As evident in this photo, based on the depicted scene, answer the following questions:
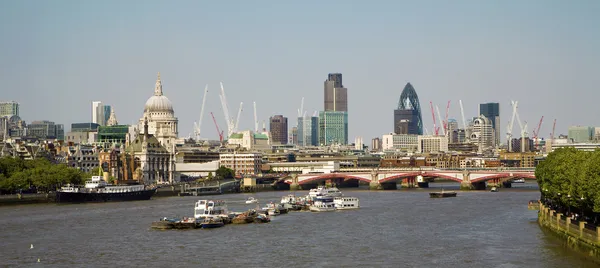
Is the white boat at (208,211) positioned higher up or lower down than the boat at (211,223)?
higher up

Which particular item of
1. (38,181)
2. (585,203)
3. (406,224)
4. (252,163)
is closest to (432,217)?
(406,224)

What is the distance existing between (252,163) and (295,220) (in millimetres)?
116366

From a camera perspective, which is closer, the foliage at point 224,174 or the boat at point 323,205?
the boat at point 323,205

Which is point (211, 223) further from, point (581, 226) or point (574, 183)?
point (581, 226)

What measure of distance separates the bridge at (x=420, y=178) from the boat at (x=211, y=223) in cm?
6599

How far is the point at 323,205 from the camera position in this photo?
93.7 meters

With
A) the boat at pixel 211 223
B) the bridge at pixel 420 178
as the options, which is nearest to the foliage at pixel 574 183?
the boat at pixel 211 223

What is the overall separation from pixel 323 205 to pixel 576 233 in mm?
39277

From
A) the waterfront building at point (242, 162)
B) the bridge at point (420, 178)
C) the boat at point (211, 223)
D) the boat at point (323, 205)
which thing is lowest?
the boat at point (211, 223)

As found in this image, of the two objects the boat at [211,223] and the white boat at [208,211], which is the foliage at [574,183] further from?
the white boat at [208,211]

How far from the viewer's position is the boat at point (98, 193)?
355 feet

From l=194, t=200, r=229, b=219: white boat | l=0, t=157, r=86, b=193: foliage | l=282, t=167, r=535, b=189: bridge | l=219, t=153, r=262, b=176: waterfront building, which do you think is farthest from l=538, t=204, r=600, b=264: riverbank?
l=219, t=153, r=262, b=176: waterfront building

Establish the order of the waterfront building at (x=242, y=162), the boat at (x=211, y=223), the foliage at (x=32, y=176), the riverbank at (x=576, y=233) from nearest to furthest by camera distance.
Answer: the riverbank at (x=576, y=233)
the boat at (x=211, y=223)
the foliage at (x=32, y=176)
the waterfront building at (x=242, y=162)

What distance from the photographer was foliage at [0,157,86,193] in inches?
4387
